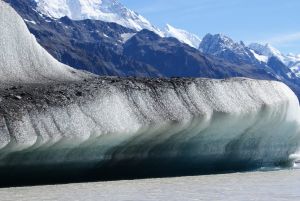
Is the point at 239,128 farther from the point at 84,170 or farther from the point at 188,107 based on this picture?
the point at 84,170

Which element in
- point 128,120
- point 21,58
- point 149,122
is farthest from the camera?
point 21,58

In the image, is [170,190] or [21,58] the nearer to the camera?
[170,190]

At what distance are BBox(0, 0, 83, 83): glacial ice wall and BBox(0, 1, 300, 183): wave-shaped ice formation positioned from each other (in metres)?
0.04

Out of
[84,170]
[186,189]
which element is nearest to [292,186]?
[186,189]

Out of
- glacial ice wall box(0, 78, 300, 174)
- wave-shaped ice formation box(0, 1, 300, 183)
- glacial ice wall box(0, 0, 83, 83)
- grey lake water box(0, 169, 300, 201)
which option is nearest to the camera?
grey lake water box(0, 169, 300, 201)

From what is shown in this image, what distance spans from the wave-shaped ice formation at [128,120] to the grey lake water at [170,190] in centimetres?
131

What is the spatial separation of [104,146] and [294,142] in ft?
40.0

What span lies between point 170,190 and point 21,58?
10125 mm

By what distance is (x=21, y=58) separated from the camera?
2702cm

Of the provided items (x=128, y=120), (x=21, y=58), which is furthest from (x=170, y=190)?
(x=21, y=58)

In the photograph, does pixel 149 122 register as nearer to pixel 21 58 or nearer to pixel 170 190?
pixel 170 190

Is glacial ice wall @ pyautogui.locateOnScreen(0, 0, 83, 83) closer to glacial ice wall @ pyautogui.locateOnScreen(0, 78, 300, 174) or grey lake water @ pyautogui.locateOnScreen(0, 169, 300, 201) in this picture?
glacial ice wall @ pyautogui.locateOnScreen(0, 78, 300, 174)

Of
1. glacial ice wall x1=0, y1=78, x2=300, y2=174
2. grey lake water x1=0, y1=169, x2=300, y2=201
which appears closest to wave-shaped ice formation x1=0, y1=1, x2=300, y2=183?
glacial ice wall x1=0, y1=78, x2=300, y2=174

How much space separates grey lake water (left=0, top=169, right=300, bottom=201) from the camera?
17.8 m
